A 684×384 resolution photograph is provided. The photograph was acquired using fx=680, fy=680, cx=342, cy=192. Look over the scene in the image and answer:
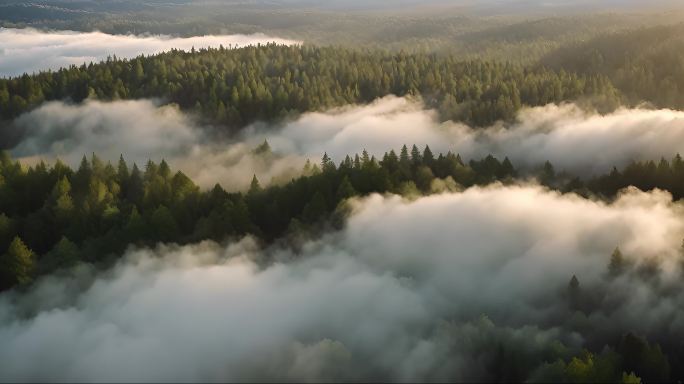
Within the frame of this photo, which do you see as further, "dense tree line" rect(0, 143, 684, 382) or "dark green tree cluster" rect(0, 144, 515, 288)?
"dark green tree cluster" rect(0, 144, 515, 288)

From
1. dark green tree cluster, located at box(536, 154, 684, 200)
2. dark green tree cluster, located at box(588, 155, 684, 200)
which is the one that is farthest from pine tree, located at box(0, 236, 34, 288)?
dark green tree cluster, located at box(588, 155, 684, 200)

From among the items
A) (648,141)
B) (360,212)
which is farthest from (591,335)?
(648,141)

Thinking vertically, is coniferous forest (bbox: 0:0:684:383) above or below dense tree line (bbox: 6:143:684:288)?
below

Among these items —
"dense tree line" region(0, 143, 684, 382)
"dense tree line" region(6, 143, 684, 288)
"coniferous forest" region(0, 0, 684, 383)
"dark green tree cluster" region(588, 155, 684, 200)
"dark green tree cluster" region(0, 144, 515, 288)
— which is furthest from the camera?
"dark green tree cluster" region(588, 155, 684, 200)

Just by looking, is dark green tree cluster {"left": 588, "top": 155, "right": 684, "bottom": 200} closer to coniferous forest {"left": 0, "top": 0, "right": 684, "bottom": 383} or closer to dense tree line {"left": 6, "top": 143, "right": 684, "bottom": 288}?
dense tree line {"left": 6, "top": 143, "right": 684, "bottom": 288}

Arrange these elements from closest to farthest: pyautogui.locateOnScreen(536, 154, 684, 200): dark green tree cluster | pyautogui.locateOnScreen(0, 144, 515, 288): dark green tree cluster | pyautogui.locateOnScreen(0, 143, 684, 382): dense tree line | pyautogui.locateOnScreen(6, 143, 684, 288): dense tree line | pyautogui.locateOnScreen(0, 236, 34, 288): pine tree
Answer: pyautogui.locateOnScreen(0, 143, 684, 382): dense tree line, pyautogui.locateOnScreen(0, 236, 34, 288): pine tree, pyautogui.locateOnScreen(0, 144, 515, 288): dark green tree cluster, pyautogui.locateOnScreen(6, 143, 684, 288): dense tree line, pyautogui.locateOnScreen(536, 154, 684, 200): dark green tree cluster

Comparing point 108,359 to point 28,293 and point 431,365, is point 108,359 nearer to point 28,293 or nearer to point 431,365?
point 28,293

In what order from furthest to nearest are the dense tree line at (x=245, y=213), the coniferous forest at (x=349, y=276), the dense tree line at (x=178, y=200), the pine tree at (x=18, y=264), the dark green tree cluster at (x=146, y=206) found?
the dense tree line at (x=178, y=200), the dark green tree cluster at (x=146, y=206), the pine tree at (x=18, y=264), the coniferous forest at (x=349, y=276), the dense tree line at (x=245, y=213)

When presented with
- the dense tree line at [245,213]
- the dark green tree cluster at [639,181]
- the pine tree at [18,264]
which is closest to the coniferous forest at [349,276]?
the pine tree at [18,264]

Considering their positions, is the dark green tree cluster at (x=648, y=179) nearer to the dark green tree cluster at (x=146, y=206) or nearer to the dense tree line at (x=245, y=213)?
the dense tree line at (x=245, y=213)

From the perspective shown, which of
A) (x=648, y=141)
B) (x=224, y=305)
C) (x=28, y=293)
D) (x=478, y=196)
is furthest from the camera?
(x=648, y=141)

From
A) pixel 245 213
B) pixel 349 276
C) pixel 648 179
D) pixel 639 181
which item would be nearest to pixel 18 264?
pixel 245 213
